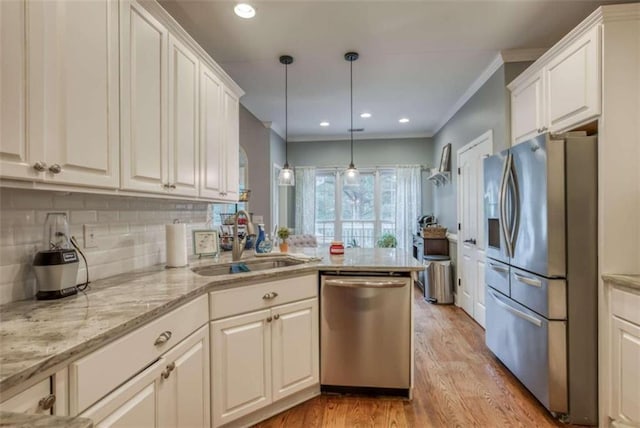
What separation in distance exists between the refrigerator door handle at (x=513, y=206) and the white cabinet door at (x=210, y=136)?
7.04ft

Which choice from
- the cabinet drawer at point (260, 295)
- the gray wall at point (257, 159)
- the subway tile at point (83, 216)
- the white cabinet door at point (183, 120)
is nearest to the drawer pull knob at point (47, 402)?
the cabinet drawer at point (260, 295)

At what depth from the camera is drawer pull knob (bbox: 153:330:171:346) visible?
1.25 metres

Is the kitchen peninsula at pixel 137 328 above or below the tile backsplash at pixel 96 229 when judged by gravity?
below

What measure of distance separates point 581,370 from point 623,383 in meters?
0.21

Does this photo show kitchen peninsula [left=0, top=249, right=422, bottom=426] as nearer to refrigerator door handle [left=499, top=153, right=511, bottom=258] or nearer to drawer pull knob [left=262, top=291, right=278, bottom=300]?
drawer pull knob [left=262, top=291, right=278, bottom=300]

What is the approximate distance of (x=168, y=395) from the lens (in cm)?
133

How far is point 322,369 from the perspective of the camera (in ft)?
7.25

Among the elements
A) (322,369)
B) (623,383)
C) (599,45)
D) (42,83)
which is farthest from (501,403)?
(42,83)

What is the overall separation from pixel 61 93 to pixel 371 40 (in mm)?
2309

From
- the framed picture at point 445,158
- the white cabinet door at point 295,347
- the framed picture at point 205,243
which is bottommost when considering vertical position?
the white cabinet door at point 295,347

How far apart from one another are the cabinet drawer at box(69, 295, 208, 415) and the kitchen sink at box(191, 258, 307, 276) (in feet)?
2.25

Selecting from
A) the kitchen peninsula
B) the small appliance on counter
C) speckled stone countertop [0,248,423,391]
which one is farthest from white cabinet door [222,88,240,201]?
the small appliance on counter

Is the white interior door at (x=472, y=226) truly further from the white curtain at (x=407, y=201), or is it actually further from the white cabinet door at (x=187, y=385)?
the white cabinet door at (x=187, y=385)

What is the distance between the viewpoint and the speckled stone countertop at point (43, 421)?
1.84ft
